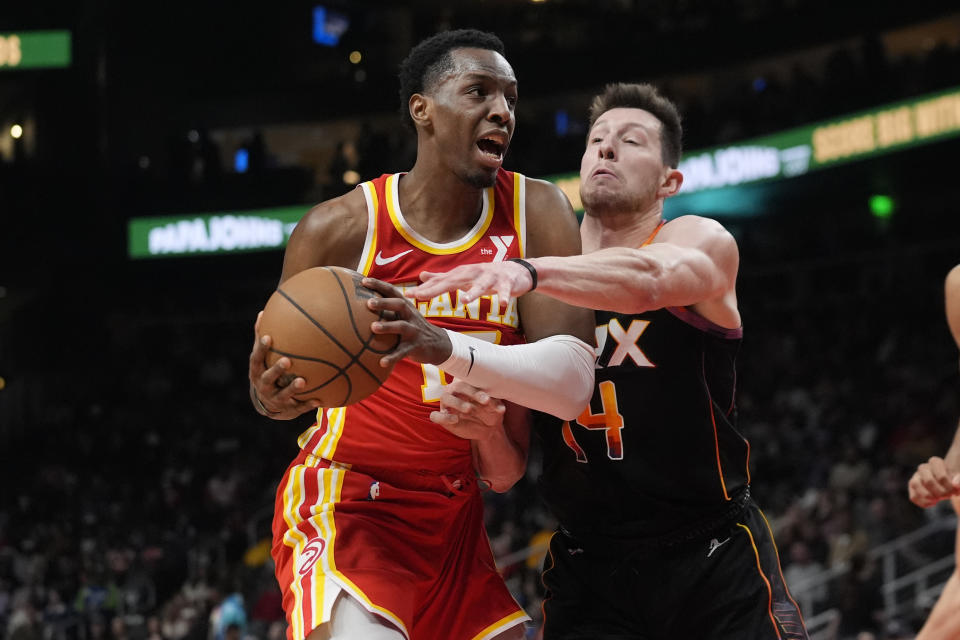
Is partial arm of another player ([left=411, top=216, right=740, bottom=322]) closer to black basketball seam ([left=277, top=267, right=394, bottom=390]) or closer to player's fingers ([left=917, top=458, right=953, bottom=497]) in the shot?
black basketball seam ([left=277, top=267, right=394, bottom=390])

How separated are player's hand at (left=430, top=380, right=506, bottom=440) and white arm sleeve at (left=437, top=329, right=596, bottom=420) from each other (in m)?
0.07

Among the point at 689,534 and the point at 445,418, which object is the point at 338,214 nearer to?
the point at 445,418

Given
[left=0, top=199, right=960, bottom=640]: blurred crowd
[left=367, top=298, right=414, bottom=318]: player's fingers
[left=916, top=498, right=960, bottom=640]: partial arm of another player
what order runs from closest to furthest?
[left=367, top=298, right=414, bottom=318]: player's fingers, [left=916, top=498, right=960, bottom=640]: partial arm of another player, [left=0, top=199, right=960, bottom=640]: blurred crowd

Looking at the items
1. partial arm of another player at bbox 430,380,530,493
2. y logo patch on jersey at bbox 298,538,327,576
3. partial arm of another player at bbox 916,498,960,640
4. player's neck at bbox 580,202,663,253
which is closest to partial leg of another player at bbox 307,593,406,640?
y logo patch on jersey at bbox 298,538,327,576

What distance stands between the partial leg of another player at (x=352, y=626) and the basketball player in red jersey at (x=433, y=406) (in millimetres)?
10

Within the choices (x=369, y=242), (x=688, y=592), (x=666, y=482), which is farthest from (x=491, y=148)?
(x=688, y=592)

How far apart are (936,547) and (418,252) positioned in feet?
24.4

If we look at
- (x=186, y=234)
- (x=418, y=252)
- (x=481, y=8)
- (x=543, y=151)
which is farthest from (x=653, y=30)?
(x=418, y=252)

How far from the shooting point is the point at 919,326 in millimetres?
14406

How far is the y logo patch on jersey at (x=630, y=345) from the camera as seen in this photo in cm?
353

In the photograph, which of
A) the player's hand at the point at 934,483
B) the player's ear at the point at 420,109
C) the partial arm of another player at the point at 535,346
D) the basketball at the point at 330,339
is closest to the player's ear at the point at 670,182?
the partial arm of another player at the point at 535,346

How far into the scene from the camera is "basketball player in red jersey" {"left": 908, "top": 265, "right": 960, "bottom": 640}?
3637 mm

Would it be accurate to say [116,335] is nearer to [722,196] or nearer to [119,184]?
[119,184]

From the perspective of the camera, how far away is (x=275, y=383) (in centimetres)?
293
